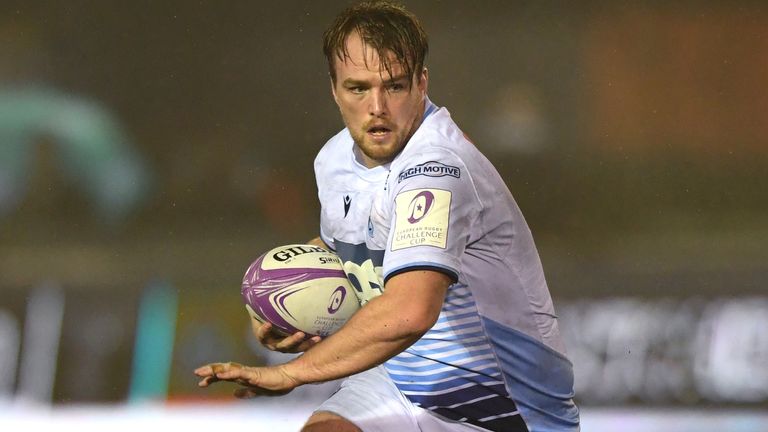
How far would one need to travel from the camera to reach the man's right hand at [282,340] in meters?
2.78

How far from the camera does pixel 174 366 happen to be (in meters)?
4.73

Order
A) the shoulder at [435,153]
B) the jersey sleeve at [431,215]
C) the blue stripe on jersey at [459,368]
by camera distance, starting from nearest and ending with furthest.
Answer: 1. the jersey sleeve at [431,215]
2. the shoulder at [435,153]
3. the blue stripe on jersey at [459,368]

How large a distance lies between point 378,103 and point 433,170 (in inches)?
10.6

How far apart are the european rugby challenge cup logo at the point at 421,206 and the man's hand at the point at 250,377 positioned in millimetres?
419

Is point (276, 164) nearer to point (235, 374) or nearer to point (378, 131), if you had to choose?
point (378, 131)

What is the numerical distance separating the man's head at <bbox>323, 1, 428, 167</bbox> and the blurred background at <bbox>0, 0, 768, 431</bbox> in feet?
7.02

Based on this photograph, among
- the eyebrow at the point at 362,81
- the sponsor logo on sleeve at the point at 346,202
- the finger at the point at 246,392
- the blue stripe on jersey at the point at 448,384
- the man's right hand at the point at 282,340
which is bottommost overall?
the finger at the point at 246,392

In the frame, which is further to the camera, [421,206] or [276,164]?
[276,164]

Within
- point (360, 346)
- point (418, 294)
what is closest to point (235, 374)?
point (360, 346)

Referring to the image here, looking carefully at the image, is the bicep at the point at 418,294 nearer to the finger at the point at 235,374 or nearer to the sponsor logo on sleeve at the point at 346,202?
the finger at the point at 235,374

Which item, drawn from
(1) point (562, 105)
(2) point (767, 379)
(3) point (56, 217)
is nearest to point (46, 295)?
(3) point (56, 217)

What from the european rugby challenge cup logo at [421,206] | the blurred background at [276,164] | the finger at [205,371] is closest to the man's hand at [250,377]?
the finger at [205,371]

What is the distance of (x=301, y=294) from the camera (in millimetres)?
2779

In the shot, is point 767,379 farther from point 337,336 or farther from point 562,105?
point 337,336
